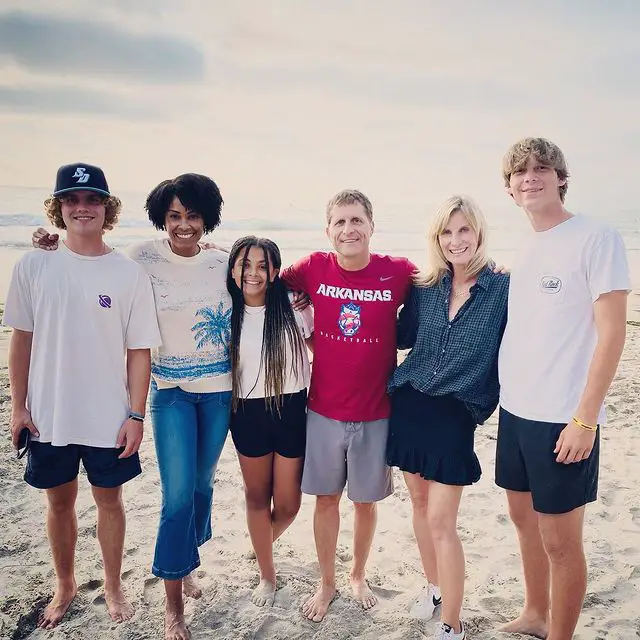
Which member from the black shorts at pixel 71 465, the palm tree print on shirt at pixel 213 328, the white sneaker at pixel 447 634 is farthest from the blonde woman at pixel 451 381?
the black shorts at pixel 71 465

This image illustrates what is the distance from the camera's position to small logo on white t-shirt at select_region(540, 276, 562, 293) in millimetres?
2664

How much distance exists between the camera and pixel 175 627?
10.3ft

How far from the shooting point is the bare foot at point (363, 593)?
3442 millimetres

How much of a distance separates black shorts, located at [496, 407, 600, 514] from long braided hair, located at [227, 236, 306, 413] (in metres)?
1.24

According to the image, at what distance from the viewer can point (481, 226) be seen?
3.06 m

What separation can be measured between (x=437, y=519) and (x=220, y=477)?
8.71 feet

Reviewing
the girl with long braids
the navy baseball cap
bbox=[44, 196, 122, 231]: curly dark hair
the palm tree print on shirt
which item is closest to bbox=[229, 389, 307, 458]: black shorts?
the girl with long braids

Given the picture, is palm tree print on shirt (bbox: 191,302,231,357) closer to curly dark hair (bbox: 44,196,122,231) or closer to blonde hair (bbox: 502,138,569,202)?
curly dark hair (bbox: 44,196,122,231)

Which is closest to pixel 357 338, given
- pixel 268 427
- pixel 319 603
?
pixel 268 427

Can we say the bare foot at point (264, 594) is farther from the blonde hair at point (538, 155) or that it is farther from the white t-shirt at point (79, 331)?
the blonde hair at point (538, 155)

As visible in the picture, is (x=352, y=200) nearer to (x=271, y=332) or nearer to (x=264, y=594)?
(x=271, y=332)

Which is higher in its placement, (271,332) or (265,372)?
(271,332)

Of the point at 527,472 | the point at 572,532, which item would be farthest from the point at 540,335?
the point at 572,532

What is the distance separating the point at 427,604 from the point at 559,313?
1898 millimetres
